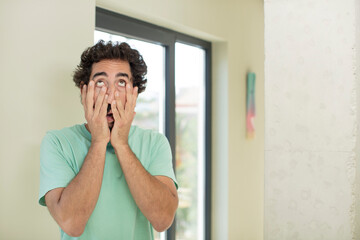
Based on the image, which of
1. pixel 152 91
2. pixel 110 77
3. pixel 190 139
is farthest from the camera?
pixel 190 139

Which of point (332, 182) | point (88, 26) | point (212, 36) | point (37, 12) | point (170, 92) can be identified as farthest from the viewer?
point (212, 36)

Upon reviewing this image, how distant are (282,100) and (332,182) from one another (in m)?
0.33

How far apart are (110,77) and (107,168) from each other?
322 mm

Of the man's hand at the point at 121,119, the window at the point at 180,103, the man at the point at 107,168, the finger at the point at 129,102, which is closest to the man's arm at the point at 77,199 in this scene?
the man at the point at 107,168

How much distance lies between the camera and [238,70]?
10.8ft

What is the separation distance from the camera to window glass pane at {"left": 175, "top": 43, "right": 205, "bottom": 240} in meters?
2.91

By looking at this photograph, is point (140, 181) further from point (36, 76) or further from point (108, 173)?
point (36, 76)

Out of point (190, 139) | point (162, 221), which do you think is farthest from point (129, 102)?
point (190, 139)

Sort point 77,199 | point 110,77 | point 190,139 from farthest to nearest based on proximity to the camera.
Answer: point 190,139 < point 110,77 < point 77,199

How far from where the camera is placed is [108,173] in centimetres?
140

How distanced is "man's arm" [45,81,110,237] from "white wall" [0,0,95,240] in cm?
42

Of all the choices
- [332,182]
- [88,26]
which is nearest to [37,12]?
[88,26]

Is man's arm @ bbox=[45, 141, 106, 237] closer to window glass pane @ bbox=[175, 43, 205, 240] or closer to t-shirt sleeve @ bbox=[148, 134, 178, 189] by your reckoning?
t-shirt sleeve @ bbox=[148, 134, 178, 189]

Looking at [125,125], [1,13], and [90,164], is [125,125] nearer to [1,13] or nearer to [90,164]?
[90,164]
